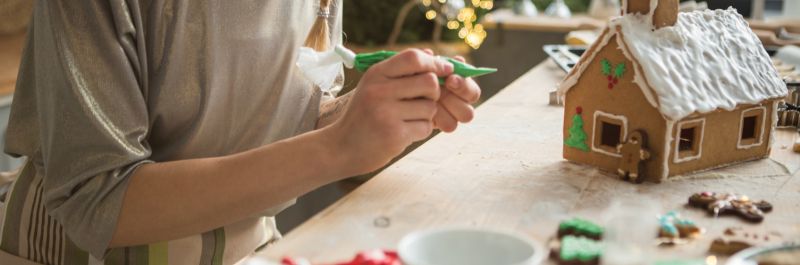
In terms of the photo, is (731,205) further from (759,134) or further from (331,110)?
(331,110)

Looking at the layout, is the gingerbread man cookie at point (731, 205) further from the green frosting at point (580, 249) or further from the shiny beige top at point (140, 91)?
the shiny beige top at point (140, 91)

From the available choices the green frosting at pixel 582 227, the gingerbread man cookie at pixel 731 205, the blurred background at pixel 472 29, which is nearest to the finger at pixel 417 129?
the green frosting at pixel 582 227

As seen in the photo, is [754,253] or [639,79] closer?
[754,253]

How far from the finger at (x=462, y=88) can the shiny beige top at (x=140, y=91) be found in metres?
0.31

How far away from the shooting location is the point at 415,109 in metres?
0.85

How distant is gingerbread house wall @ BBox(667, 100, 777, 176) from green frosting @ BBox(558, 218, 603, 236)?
9.5 inches

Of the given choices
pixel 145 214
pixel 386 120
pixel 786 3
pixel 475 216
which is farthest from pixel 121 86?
pixel 786 3

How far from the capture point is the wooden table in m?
0.76

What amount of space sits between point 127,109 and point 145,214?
12 cm

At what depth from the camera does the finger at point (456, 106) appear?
90cm

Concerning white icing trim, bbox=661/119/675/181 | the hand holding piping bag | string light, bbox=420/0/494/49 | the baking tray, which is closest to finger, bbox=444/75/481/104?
the hand holding piping bag

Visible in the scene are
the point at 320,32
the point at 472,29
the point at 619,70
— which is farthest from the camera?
the point at 472,29

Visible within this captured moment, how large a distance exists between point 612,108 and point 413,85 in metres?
0.28

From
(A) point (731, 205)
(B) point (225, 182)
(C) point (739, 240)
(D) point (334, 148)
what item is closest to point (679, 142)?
(A) point (731, 205)
